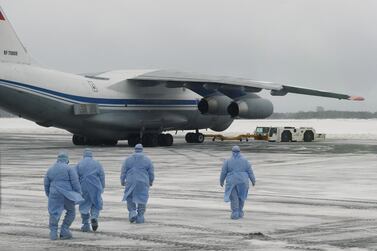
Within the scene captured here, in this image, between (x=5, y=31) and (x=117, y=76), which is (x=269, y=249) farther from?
(x=117, y=76)

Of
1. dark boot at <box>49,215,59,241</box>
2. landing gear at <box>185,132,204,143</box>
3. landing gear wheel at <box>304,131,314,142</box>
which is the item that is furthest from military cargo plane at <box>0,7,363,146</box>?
dark boot at <box>49,215,59,241</box>

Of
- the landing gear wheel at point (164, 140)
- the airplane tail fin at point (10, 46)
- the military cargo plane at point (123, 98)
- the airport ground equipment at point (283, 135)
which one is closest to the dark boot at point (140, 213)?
the military cargo plane at point (123, 98)

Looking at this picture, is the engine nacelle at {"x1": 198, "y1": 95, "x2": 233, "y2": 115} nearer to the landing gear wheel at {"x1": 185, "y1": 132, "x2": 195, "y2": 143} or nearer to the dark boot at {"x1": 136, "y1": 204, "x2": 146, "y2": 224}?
the landing gear wheel at {"x1": 185, "y1": 132, "x2": 195, "y2": 143}

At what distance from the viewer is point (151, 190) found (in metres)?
19.1

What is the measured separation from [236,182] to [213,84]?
86.8 feet

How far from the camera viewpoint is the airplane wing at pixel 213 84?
129 ft

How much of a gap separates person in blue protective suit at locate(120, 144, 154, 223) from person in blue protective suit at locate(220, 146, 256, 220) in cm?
162

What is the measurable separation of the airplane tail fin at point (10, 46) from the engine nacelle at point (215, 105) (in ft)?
34.4

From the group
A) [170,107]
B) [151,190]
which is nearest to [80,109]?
[170,107]

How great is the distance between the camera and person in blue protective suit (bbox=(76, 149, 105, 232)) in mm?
12648

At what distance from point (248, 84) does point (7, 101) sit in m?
12.7

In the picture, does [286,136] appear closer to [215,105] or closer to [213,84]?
[215,105]

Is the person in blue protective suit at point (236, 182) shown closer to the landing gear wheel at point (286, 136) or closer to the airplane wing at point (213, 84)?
the airplane wing at point (213, 84)

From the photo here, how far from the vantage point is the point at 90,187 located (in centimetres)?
1291
